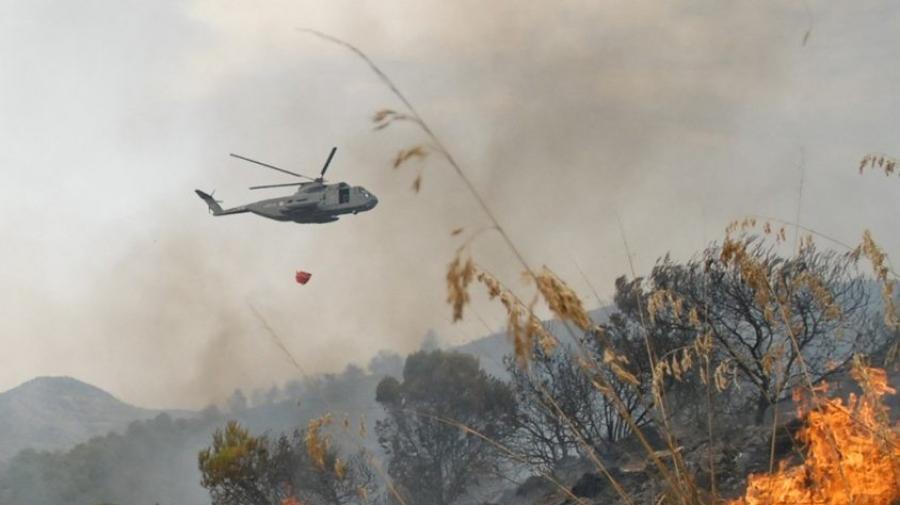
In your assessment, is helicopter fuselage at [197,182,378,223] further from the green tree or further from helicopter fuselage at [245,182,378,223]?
the green tree

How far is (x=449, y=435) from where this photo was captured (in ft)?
216

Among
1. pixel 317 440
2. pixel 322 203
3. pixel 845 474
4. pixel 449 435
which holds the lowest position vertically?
pixel 845 474

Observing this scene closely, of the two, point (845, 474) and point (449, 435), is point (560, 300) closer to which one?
point (845, 474)

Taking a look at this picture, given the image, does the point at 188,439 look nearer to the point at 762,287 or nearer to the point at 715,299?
the point at 715,299

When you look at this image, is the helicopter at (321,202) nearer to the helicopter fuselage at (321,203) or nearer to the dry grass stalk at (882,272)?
the helicopter fuselage at (321,203)

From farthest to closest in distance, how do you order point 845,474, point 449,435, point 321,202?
point 449,435 < point 321,202 < point 845,474

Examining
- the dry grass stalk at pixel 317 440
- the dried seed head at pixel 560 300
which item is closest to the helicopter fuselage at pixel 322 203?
the dry grass stalk at pixel 317 440

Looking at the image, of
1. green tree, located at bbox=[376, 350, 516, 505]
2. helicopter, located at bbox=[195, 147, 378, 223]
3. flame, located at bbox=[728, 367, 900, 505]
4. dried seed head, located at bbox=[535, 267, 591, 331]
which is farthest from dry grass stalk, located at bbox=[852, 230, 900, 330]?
green tree, located at bbox=[376, 350, 516, 505]

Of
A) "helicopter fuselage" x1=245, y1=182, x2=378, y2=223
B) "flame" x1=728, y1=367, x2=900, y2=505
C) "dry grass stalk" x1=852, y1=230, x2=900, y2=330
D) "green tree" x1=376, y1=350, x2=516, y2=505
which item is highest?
"helicopter fuselage" x1=245, y1=182, x2=378, y2=223

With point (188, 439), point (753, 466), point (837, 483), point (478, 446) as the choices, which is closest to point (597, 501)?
point (753, 466)

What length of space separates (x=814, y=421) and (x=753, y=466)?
10359 mm

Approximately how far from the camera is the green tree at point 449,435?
207 feet

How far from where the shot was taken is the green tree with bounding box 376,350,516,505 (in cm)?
6303

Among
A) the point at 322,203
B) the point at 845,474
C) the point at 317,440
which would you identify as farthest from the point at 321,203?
the point at 317,440
